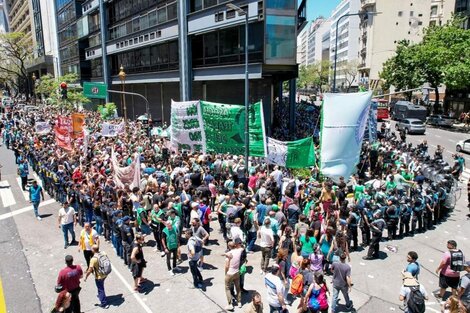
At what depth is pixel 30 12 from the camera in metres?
86.9

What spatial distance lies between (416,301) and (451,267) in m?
2.10

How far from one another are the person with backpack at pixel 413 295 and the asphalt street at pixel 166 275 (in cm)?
145

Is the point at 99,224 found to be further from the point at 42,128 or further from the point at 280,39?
the point at 280,39

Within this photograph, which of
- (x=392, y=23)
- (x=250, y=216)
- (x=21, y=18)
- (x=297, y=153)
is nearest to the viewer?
(x=250, y=216)

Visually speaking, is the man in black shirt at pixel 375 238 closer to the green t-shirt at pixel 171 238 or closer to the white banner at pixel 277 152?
the white banner at pixel 277 152

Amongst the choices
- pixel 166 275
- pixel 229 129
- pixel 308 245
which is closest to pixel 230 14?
pixel 229 129

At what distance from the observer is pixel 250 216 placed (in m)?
10.1

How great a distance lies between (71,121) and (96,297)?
13099 mm

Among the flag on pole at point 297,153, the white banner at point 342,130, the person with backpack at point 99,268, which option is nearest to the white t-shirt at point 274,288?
the person with backpack at point 99,268

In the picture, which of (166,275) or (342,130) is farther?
(342,130)

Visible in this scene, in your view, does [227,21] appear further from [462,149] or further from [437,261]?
[437,261]

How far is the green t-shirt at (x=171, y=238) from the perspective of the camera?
9.12m

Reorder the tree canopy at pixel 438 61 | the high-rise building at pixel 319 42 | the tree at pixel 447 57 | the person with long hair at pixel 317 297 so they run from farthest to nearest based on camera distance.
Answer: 1. the high-rise building at pixel 319 42
2. the tree canopy at pixel 438 61
3. the tree at pixel 447 57
4. the person with long hair at pixel 317 297

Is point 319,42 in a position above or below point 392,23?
above
